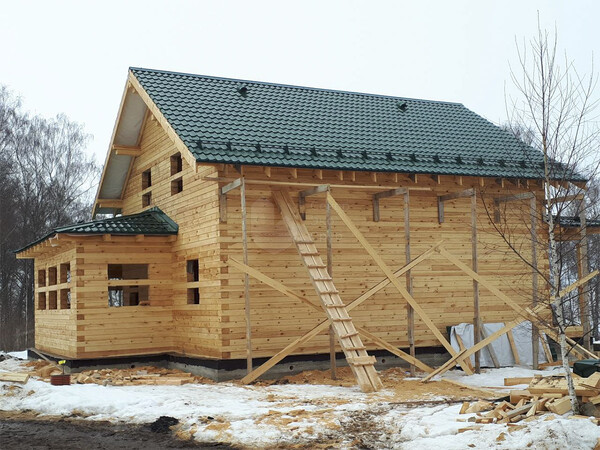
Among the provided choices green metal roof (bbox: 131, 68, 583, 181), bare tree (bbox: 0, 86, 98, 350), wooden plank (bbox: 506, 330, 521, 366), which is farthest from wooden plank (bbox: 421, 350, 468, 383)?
bare tree (bbox: 0, 86, 98, 350)

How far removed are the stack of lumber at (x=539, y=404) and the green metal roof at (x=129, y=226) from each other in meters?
9.49

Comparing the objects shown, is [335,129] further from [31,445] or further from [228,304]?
[31,445]

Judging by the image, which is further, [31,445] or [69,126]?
[69,126]

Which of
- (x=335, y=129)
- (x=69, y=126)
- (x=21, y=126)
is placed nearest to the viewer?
(x=335, y=129)

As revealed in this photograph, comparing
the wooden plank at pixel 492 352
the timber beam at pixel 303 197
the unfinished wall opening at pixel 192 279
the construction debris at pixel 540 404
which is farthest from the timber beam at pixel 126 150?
the construction debris at pixel 540 404

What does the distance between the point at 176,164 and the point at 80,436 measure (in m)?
9.45

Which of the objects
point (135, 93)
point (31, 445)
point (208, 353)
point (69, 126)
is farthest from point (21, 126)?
point (31, 445)

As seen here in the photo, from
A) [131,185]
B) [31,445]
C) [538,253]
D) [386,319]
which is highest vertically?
[131,185]

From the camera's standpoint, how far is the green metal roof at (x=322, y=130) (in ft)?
53.8

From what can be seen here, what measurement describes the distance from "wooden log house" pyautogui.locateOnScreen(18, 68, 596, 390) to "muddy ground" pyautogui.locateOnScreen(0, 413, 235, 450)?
410cm

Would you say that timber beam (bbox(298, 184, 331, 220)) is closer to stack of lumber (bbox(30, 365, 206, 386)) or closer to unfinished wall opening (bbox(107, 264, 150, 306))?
stack of lumber (bbox(30, 365, 206, 386))

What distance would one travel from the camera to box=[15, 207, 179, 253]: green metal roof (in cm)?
1678

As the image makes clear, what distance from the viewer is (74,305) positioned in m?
17.1

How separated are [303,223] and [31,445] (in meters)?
7.72
